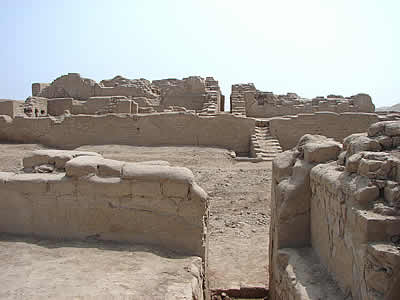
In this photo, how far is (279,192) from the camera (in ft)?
13.5

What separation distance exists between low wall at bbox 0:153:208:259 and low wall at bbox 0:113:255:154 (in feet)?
24.2

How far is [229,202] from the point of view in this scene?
7.48 meters

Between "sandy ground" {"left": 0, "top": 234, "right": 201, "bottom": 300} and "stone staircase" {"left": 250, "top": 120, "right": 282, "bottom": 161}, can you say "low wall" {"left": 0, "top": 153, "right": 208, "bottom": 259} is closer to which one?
"sandy ground" {"left": 0, "top": 234, "right": 201, "bottom": 300}

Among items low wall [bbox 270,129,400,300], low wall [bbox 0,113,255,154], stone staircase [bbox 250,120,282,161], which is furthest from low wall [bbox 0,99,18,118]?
low wall [bbox 270,129,400,300]

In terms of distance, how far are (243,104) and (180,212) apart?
10.9m

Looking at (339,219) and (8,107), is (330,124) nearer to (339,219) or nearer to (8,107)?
(339,219)

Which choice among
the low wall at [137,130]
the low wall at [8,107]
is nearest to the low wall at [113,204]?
the low wall at [137,130]

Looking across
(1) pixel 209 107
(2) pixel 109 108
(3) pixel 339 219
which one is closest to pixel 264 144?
(1) pixel 209 107

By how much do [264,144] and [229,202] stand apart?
3.85 metres

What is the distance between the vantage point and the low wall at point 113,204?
3.92 m

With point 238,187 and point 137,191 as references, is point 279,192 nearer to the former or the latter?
point 137,191

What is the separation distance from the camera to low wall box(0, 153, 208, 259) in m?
3.92

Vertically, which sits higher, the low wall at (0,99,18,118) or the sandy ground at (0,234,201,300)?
the low wall at (0,99,18,118)

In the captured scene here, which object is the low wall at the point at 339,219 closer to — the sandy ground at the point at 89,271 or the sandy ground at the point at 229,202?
the sandy ground at the point at 229,202
